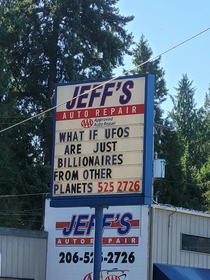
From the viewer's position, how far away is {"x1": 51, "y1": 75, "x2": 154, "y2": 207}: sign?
12.6 metres

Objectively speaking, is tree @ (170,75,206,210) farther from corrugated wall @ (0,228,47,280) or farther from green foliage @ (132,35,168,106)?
corrugated wall @ (0,228,47,280)

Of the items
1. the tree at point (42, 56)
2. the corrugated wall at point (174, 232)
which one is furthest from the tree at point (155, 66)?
the corrugated wall at point (174, 232)

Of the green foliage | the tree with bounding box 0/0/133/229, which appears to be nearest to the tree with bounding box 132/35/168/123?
the green foliage

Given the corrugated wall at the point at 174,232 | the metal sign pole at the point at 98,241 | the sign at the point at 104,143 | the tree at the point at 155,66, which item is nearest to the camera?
the sign at the point at 104,143

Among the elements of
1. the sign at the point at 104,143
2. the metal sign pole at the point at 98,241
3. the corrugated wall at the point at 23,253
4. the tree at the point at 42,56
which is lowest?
the corrugated wall at the point at 23,253

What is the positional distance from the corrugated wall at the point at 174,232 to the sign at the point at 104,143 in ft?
17.2

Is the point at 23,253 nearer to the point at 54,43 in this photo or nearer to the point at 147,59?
the point at 54,43

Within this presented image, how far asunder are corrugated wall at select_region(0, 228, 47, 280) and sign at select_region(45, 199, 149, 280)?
328 millimetres

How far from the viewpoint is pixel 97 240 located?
13.4 metres

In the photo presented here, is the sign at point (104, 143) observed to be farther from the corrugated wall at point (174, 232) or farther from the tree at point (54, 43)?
the tree at point (54, 43)

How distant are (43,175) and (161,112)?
19174mm

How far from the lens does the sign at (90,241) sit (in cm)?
1759

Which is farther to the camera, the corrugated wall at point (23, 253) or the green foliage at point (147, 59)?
the green foliage at point (147, 59)

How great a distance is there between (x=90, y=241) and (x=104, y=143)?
21.1ft
